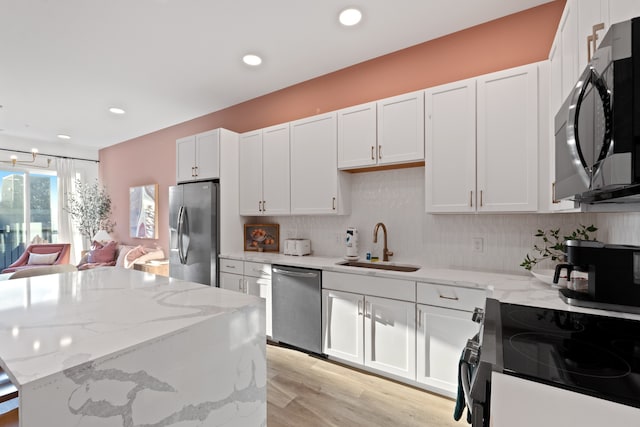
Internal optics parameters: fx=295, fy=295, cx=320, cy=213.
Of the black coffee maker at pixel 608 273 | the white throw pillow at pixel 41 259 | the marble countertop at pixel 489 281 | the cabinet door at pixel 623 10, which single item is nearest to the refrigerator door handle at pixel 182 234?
the marble countertop at pixel 489 281

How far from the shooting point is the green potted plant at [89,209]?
18.5 ft

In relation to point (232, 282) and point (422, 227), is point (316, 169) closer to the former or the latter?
point (422, 227)

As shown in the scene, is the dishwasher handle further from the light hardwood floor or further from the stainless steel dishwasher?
the light hardwood floor

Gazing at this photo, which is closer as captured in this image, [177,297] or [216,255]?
[177,297]

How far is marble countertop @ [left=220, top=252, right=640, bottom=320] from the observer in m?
1.36

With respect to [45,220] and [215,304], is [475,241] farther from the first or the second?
[45,220]

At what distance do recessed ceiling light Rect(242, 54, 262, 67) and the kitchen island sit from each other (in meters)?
2.25

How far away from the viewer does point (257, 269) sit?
9.84 ft

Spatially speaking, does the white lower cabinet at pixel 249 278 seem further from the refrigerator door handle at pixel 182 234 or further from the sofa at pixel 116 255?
the sofa at pixel 116 255

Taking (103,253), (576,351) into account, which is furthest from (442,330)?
(103,253)

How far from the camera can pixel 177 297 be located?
134 centimetres

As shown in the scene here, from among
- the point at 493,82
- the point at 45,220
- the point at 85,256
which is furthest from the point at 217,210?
the point at 45,220

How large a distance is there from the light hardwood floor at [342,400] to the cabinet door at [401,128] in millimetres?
1758

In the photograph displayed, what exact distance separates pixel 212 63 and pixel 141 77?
2.92 ft
